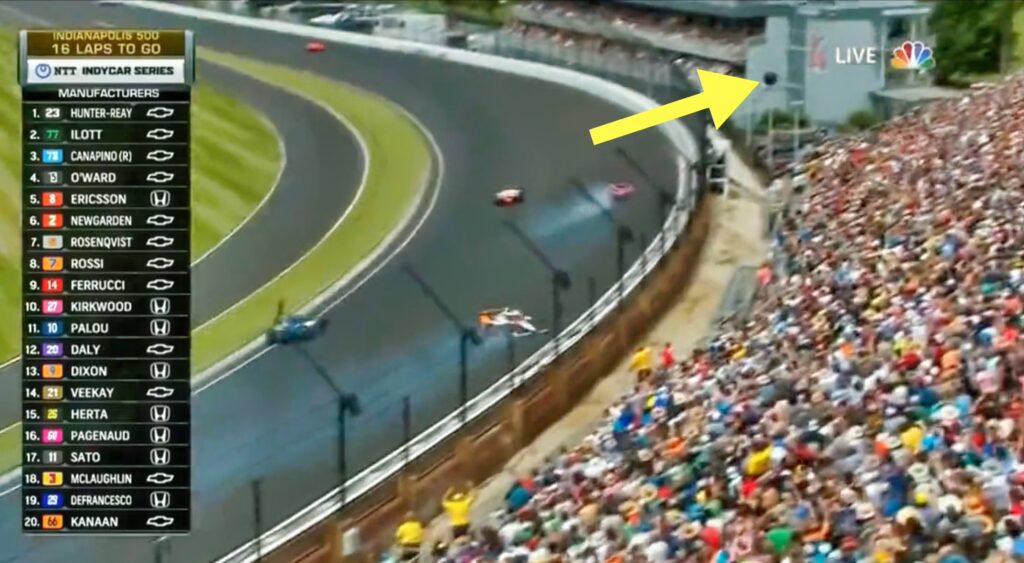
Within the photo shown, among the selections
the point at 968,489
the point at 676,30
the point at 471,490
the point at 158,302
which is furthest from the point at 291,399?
the point at 676,30

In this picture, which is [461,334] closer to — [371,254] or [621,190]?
[371,254]

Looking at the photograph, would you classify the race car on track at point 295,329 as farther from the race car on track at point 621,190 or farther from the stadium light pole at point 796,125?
the stadium light pole at point 796,125

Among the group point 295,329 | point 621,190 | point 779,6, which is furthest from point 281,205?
point 779,6

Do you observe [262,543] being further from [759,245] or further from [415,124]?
[415,124]

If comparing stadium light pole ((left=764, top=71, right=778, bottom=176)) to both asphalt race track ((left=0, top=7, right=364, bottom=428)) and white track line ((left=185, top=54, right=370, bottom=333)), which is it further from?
asphalt race track ((left=0, top=7, right=364, bottom=428))

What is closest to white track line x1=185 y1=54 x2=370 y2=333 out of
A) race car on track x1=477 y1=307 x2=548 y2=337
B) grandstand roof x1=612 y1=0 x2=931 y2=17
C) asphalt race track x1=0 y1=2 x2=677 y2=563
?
asphalt race track x1=0 y1=2 x2=677 y2=563

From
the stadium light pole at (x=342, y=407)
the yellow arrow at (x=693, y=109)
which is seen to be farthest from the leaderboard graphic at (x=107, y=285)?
the yellow arrow at (x=693, y=109)

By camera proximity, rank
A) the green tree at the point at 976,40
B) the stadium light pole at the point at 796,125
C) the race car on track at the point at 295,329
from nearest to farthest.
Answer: the race car on track at the point at 295,329, the stadium light pole at the point at 796,125, the green tree at the point at 976,40
